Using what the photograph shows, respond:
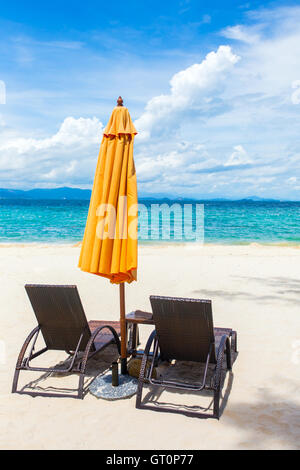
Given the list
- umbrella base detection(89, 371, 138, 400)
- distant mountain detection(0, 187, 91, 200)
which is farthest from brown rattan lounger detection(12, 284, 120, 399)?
distant mountain detection(0, 187, 91, 200)

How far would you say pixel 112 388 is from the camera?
14.5ft

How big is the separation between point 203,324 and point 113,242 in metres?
1.24

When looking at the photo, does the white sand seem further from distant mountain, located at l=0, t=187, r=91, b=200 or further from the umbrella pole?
distant mountain, located at l=0, t=187, r=91, b=200

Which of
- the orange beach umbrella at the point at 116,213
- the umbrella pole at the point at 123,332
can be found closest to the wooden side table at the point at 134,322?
the umbrella pole at the point at 123,332

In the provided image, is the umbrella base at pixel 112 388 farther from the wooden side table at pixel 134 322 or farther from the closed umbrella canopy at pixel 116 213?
the closed umbrella canopy at pixel 116 213

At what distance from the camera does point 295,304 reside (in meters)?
7.86

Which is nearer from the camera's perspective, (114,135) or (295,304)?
(114,135)

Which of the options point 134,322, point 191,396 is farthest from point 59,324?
point 191,396

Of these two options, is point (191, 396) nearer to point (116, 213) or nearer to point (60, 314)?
point (60, 314)

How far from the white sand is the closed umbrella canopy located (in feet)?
4.62

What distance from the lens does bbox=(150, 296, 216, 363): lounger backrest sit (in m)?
4.10

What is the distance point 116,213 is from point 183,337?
1.47 m

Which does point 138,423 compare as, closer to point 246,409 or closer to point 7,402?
point 246,409
